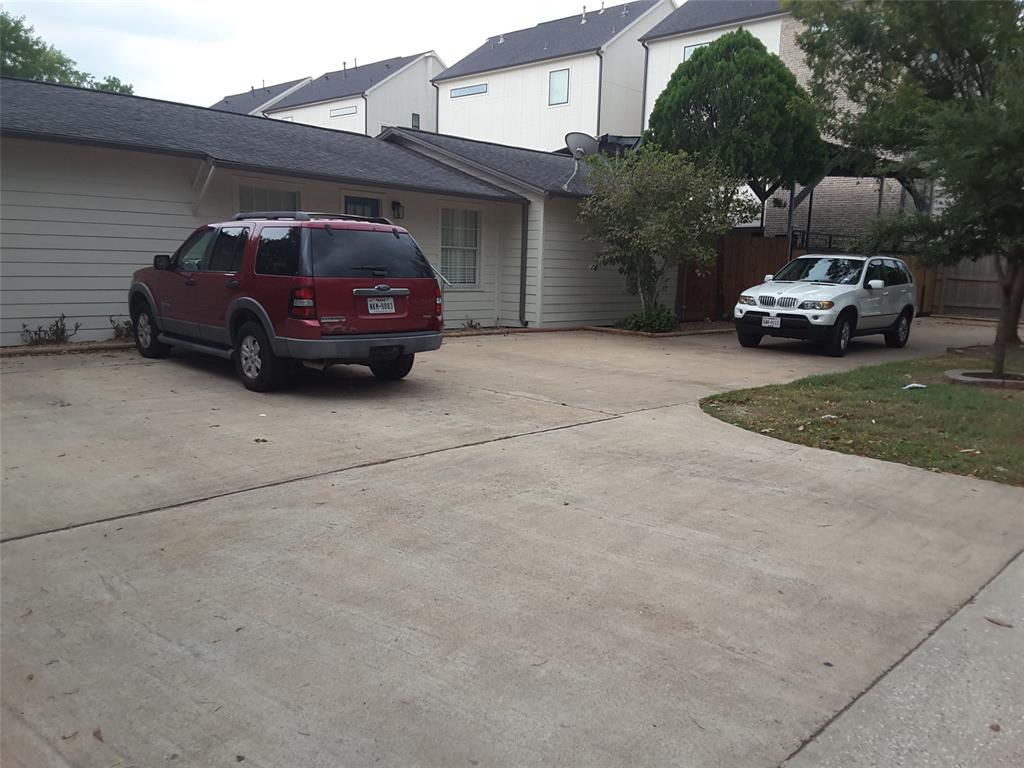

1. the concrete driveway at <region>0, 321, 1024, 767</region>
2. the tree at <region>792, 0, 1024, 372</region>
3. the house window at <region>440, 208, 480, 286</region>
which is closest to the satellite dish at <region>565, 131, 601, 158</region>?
the house window at <region>440, 208, 480, 286</region>

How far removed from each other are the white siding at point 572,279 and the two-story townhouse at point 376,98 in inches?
1065

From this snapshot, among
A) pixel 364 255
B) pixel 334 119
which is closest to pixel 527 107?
pixel 334 119

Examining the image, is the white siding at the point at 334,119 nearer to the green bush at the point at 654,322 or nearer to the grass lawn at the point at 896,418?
the green bush at the point at 654,322

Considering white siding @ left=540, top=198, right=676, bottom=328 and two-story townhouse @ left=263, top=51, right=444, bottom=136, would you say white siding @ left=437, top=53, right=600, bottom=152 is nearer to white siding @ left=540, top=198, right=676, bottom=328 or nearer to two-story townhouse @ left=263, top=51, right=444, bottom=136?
two-story townhouse @ left=263, top=51, right=444, bottom=136

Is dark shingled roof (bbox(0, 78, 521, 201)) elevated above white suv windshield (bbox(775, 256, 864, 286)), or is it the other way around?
dark shingled roof (bbox(0, 78, 521, 201))

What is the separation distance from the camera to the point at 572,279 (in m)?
17.3

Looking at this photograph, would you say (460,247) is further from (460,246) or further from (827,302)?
(827,302)

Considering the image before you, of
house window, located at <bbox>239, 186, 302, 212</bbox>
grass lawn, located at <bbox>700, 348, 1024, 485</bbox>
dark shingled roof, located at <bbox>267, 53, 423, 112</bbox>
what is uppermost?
dark shingled roof, located at <bbox>267, 53, 423, 112</bbox>

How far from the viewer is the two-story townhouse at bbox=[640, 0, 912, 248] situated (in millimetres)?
28922

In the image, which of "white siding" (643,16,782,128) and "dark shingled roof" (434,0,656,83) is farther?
"dark shingled roof" (434,0,656,83)

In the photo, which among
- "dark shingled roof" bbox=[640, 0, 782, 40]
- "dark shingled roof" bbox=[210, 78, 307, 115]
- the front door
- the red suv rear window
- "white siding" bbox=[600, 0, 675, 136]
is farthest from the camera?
"dark shingled roof" bbox=[210, 78, 307, 115]

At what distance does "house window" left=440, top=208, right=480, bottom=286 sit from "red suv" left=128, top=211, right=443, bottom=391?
712 centimetres

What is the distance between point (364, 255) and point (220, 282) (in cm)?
177

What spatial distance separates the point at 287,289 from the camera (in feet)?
26.0
